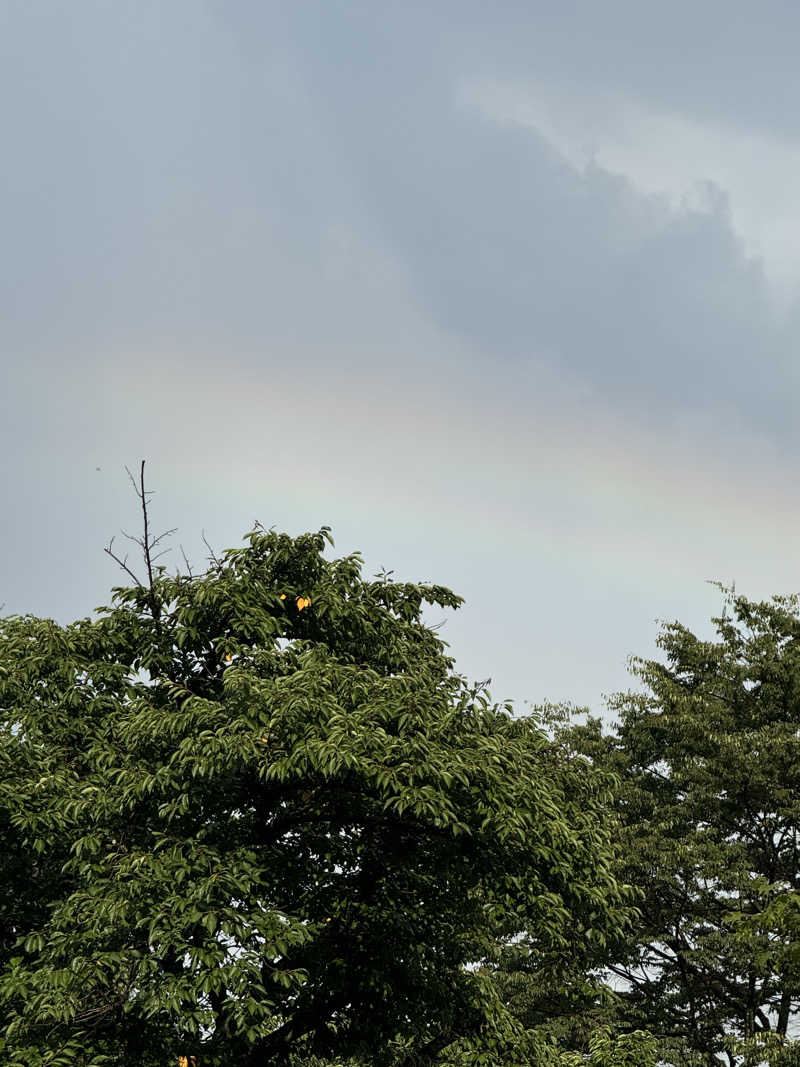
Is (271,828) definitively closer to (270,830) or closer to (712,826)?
(270,830)

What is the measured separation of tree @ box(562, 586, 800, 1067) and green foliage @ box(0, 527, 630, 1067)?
11.2m

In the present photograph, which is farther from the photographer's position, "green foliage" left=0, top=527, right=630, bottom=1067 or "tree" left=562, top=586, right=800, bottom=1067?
"tree" left=562, top=586, right=800, bottom=1067

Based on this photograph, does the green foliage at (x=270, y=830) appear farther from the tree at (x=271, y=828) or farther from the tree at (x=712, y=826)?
the tree at (x=712, y=826)

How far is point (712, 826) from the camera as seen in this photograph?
26406 millimetres

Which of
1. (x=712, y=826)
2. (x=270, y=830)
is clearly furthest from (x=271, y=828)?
(x=712, y=826)

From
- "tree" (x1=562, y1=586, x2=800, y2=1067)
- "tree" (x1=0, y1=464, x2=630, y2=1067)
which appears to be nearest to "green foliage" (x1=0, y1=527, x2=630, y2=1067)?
"tree" (x1=0, y1=464, x2=630, y2=1067)

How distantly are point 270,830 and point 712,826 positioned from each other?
16461mm

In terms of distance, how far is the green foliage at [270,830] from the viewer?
432 inches

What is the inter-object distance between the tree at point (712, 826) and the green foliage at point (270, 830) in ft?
36.8

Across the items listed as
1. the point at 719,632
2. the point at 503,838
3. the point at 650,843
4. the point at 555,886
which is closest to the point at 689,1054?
the point at 650,843

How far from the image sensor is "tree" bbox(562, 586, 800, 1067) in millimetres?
24922

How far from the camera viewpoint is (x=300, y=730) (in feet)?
36.6

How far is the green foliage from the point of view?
10969 mm

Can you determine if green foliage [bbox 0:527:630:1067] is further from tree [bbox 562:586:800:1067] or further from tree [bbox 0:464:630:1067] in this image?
tree [bbox 562:586:800:1067]
